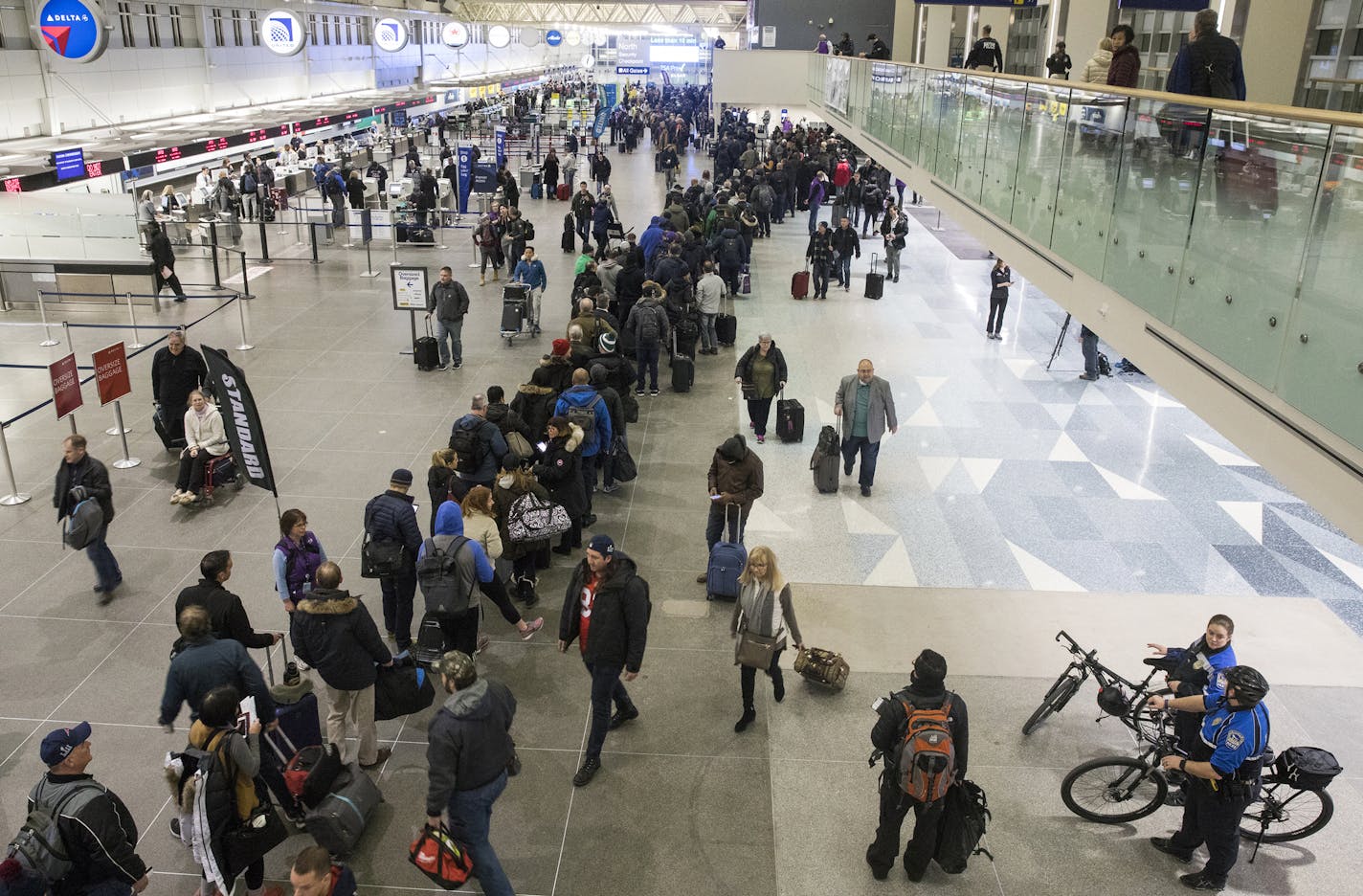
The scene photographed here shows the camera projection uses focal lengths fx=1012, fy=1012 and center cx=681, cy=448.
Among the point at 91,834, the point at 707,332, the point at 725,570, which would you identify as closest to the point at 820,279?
the point at 707,332

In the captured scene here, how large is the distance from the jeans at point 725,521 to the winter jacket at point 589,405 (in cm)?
148

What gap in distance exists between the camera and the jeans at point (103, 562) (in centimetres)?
811

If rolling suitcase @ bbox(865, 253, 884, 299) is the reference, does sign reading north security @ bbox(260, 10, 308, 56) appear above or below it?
above

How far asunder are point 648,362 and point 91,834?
10.1 meters

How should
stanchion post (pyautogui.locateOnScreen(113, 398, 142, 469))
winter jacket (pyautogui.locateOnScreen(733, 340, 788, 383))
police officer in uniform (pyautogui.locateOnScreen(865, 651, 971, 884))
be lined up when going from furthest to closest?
winter jacket (pyautogui.locateOnScreen(733, 340, 788, 383)), stanchion post (pyautogui.locateOnScreen(113, 398, 142, 469)), police officer in uniform (pyautogui.locateOnScreen(865, 651, 971, 884))

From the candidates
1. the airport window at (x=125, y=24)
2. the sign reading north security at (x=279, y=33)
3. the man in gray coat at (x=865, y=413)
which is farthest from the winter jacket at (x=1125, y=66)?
the airport window at (x=125, y=24)

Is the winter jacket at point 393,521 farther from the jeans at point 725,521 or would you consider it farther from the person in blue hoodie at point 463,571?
the jeans at point 725,521

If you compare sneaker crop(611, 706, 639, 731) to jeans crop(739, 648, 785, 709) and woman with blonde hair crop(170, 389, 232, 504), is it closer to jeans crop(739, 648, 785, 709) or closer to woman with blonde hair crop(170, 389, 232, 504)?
jeans crop(739, 648, 785, 709)

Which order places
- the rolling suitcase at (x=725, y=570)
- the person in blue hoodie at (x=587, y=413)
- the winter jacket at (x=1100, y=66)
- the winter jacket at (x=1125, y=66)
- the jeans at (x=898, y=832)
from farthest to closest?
the winter jacket at (x=1100, y=66), the person in blue hoodie at (x=587, y=413), the winter jacket at (x=1125, y=66), the rolling suitcase at (x=725, y=570), the jeans at (x=898, y=832)

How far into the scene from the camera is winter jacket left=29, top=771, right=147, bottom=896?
175 inches

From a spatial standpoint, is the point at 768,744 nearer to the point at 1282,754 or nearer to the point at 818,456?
the point at 1282,754

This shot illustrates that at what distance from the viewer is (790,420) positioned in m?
12.4

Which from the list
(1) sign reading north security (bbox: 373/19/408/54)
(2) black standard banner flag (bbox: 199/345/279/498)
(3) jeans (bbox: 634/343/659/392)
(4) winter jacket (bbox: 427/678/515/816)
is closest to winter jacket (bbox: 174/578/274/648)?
(2) black standard banner flag (bbox: 199/345/279/498)

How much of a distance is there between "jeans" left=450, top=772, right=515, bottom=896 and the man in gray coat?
21.2 ft
